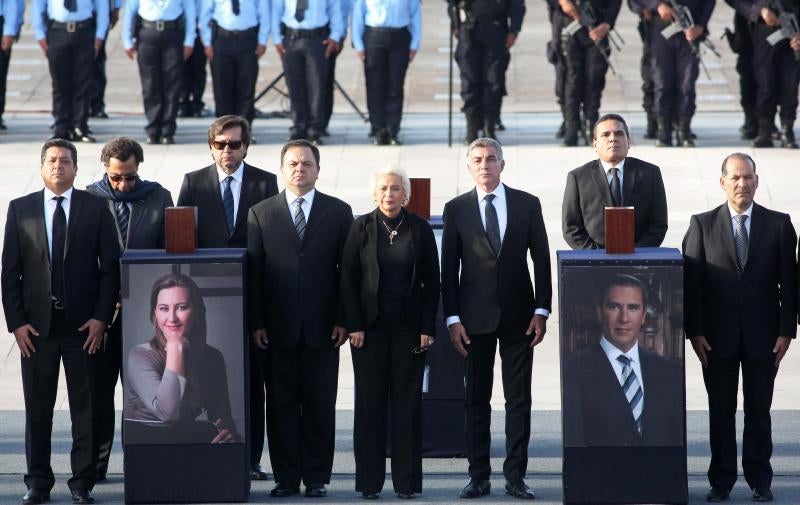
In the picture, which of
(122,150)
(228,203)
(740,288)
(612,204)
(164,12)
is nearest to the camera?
(740,288)

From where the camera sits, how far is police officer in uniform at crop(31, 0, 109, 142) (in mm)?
17594

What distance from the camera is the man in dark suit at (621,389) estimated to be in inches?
352

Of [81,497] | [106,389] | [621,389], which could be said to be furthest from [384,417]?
[81,497]

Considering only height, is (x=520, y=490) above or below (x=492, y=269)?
below

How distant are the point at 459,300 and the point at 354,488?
1180 mm

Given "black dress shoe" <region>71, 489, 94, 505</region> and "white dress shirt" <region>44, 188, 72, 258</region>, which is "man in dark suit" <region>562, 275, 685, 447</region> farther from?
"white dress shirt" <region>44, 188, 72, 258</region>

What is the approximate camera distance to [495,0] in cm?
1727

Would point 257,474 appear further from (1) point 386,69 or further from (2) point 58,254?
(1) point 386,69

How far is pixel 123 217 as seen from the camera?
9.55 m

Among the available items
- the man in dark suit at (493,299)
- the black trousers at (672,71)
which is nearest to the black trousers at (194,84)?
the black trousers at (672,71)

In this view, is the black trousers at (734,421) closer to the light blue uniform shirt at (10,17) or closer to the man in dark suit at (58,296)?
the man in dark suit at (58,296)

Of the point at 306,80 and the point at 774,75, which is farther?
the point at 306,80

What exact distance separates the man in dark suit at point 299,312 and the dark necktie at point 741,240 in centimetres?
201

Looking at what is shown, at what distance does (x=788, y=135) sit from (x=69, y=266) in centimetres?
999
